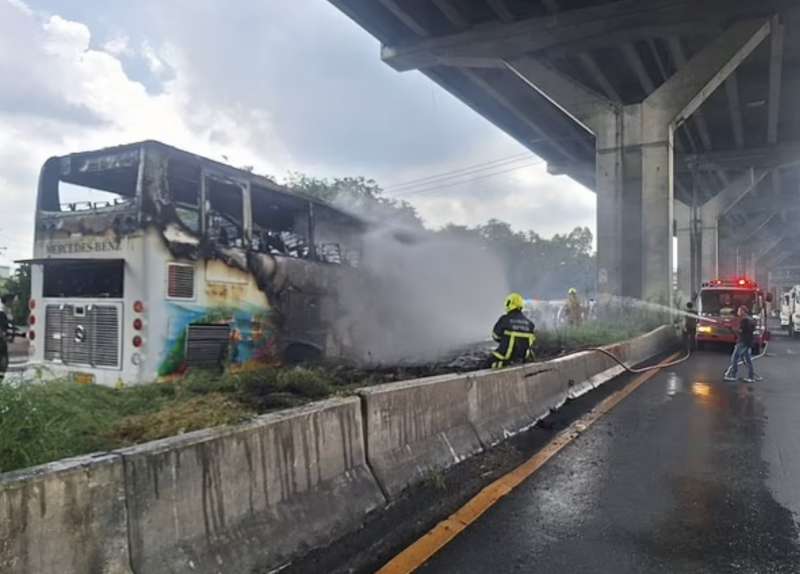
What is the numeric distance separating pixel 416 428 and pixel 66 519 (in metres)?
2.86

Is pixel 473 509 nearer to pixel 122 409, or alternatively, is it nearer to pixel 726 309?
pixel 122 409

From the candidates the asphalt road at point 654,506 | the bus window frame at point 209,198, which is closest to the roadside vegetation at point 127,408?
the asphalt road at point 654,506

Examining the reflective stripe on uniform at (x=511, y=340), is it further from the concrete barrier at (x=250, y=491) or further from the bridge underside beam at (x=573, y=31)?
the bridge underside beam at (x=573, y=31)

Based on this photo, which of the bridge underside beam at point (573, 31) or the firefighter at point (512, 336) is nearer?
the firefighter at point (512, 336)

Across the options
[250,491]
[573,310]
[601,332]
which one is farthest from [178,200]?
[573,310]

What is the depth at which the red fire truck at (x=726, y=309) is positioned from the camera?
1897cm

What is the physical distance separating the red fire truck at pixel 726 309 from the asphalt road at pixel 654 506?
477 inches

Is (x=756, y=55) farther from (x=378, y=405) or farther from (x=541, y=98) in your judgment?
(x=378, y=405)

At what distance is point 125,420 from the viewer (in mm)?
4312

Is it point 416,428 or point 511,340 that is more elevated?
point 511,340

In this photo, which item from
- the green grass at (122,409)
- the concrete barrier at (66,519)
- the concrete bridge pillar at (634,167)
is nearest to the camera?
the concrete barrier at (66,519)

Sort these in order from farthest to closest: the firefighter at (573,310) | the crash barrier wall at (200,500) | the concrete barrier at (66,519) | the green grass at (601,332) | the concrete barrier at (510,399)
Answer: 1. the firefighter at (573,310)
2. the green grass at (601,332)
3. the concrete barrier at (510,399)
4. the crash barrier wall at (200,500)
5. the concrete barrier at (66,519)

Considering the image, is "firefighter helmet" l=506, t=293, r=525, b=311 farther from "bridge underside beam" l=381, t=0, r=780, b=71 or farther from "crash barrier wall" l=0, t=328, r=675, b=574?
"bridge underside beam" l=381, t=0, r=780, b=71

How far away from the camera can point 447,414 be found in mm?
5379
